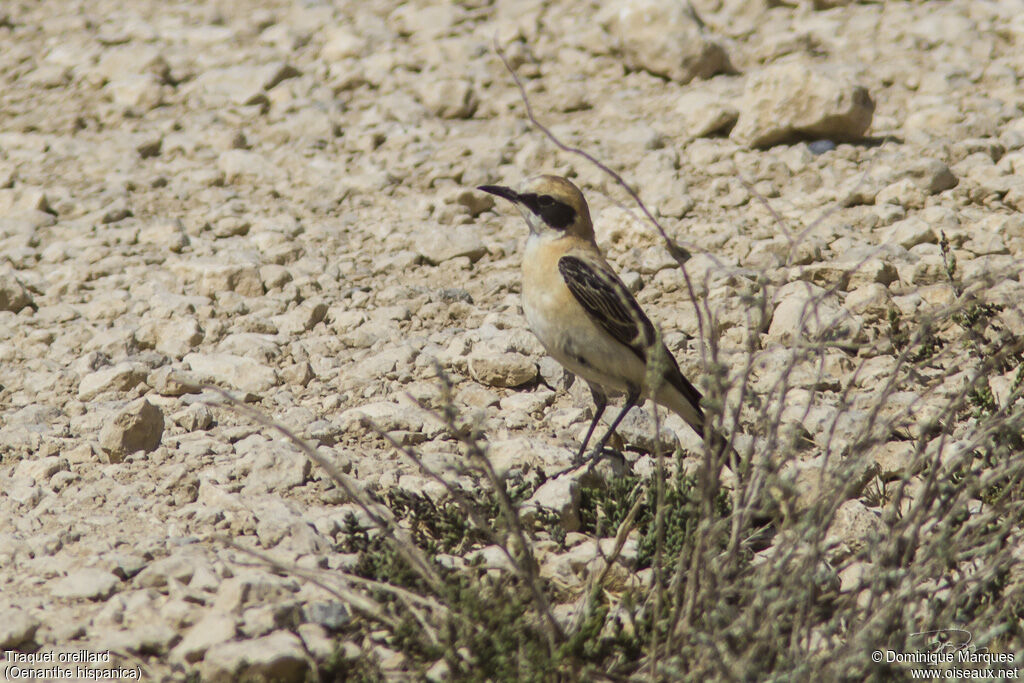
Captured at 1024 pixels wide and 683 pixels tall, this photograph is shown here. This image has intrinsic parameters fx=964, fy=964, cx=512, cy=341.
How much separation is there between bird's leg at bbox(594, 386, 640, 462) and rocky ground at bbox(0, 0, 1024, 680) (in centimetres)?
13

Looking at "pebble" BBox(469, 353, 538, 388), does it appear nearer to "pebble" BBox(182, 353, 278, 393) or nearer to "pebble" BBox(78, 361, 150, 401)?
"pebble" BBox(182, 353, 278, 393)

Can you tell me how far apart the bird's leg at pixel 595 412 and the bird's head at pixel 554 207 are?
0.96 m

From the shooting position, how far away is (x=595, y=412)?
5812mm

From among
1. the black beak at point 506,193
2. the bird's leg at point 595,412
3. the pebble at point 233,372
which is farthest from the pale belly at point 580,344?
the pebble at point 233,372

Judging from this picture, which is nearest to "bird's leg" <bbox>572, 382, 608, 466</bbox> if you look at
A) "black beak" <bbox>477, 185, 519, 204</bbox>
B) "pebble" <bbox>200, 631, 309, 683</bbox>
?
"black beak" <bbox>477, 185, 519, 204</bbox>

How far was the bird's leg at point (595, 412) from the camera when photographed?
508 centimetres

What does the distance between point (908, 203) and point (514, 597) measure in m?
4.70

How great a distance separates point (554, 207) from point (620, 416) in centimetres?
136

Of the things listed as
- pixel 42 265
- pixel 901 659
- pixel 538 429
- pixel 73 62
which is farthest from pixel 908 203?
pixel 73 62

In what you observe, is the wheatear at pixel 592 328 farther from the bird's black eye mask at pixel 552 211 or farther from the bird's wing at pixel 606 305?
the bird's black eye mask at pixel 552 211

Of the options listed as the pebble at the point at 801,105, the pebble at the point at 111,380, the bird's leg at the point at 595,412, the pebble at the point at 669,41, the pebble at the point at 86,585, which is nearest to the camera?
the pebble at the point at 86,585

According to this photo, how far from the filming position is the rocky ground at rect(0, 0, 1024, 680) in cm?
419

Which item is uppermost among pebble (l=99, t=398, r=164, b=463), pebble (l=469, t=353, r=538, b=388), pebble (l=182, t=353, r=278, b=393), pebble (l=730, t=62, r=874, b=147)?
pebble (l=730, t=62, r=874, b=147)

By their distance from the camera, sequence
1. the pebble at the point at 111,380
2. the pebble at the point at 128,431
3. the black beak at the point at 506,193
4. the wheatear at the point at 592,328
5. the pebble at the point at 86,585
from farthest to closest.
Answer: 1. the black beak at the point at 506,193
2. the pebble at the point at 111,380
3. the wheatear at the point at 592,328
4. the pebble at the point at 128,431
5. the pebble at the point at 86,585
